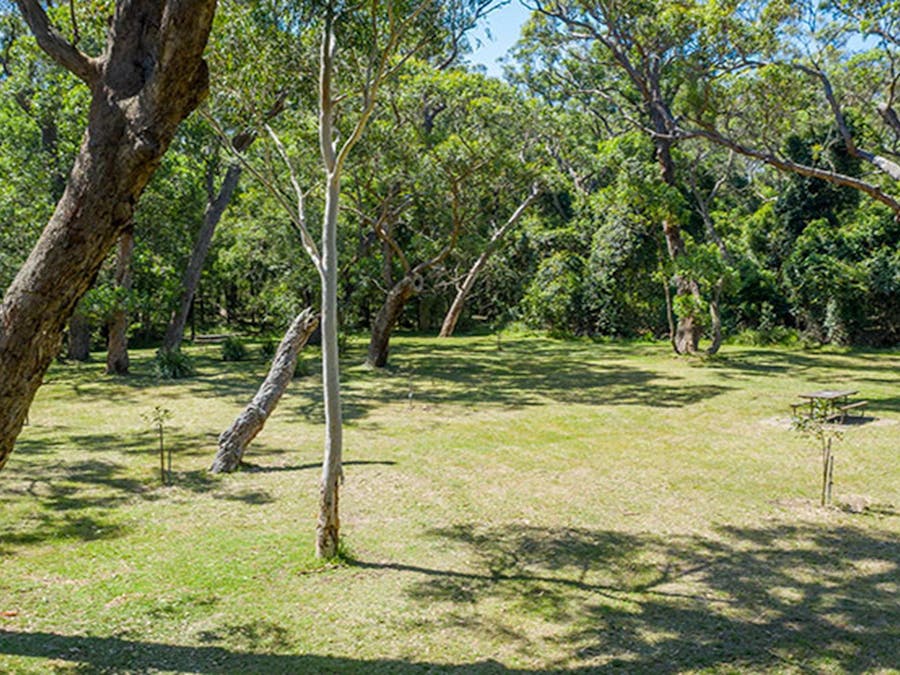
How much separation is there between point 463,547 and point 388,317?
1341cm

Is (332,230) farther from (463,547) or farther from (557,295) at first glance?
(557,295)

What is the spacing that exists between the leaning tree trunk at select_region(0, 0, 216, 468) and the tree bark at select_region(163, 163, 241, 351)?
1741 centimetres

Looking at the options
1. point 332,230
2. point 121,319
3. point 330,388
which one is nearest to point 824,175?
point 332,230

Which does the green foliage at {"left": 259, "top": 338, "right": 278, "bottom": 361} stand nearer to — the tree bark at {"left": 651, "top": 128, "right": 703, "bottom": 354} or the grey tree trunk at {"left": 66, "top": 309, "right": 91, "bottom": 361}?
the grey tree trunk at {"left": 66, "top": 309, "right": 91, "bottom": 361}

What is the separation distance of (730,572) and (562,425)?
21.0ft

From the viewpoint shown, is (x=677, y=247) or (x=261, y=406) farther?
(x=677, y=247)

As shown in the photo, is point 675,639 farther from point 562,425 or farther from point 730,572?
point 562,425

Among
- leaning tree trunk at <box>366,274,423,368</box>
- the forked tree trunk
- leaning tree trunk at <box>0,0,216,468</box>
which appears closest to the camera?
leaning tree trunk at <box>0,0,216,468</box>

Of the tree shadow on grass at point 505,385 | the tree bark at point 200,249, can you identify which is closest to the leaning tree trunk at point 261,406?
the tree shadow on grass at point 505,385

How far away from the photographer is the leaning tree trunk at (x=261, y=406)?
965 centimetres

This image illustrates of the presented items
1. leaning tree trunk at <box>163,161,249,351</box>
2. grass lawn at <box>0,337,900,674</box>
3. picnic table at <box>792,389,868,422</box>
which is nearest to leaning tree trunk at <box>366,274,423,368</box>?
leaning tree trunk at <box>163,161,249,351</box>

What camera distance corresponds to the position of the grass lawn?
506 cm

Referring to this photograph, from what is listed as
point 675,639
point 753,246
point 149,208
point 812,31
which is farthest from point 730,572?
point 753,246

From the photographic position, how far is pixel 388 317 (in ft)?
65.9
